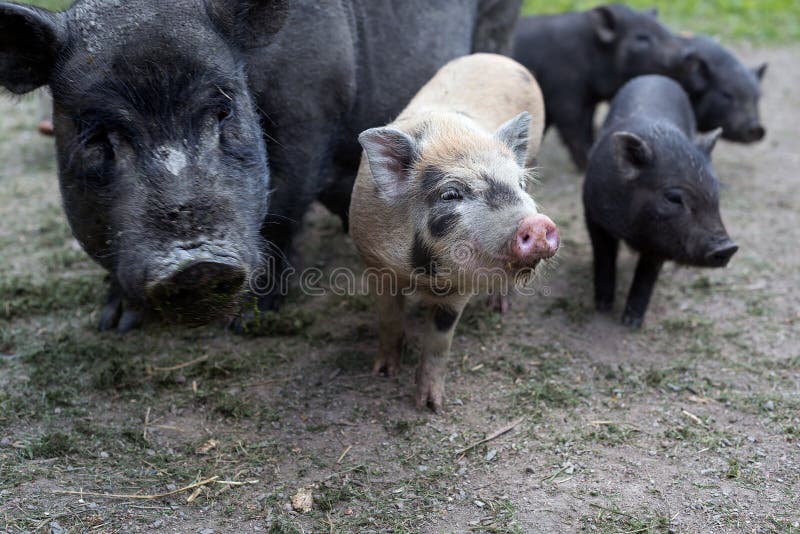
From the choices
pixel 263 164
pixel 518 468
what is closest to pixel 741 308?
pixel 518 468

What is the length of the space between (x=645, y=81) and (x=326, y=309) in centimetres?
278

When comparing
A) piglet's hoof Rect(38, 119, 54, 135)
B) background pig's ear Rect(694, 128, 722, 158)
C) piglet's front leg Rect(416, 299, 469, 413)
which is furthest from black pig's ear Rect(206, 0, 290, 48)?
piglet's hoof Rect(38, 119, 54, 135)

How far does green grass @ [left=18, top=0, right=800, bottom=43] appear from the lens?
11.0 metres

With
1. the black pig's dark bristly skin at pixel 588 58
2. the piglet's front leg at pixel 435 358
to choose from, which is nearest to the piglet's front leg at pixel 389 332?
the piglet's front leg at pixel 435 358

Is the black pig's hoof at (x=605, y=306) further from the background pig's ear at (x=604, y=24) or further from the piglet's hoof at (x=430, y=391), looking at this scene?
the background pig's ear at (x=604, y=24)

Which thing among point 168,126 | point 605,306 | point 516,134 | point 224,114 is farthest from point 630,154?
point 168,126

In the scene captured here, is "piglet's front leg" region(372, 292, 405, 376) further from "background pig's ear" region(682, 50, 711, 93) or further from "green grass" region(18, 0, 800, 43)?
"green grass" region(18, 0, 800, 43)

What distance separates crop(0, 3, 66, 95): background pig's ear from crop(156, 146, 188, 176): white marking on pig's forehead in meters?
0.60

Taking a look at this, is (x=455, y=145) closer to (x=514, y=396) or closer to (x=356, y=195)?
(x=356, y=195)

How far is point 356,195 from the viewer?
3.93m

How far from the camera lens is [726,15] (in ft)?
37.9

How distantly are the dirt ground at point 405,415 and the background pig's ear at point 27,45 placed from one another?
4.80 ft

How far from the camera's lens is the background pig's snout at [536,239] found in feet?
10.3

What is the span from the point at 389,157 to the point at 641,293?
6.73 feet
